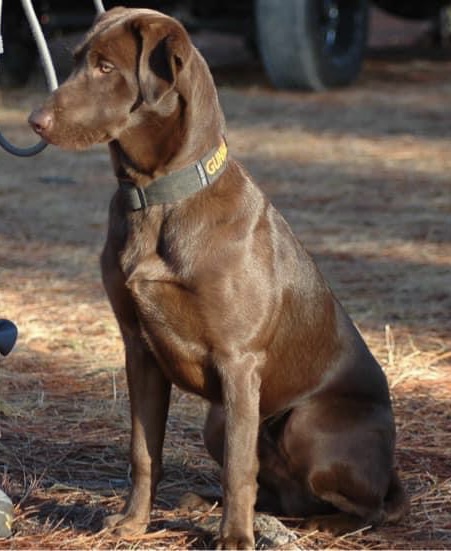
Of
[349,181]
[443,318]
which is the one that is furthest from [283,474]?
[349,181]

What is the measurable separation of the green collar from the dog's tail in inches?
40.9

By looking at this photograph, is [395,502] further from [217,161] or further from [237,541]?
[217,161]

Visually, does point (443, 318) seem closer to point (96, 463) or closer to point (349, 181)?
point (96, 463)

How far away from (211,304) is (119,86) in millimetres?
606

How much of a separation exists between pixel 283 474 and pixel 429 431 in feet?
3.15

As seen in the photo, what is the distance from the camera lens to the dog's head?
3.27 m

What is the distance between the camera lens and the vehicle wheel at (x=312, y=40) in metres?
11.3

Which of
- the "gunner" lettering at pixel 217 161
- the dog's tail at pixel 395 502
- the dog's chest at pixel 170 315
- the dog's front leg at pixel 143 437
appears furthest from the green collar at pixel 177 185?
the dog's tail at pixel 395 502

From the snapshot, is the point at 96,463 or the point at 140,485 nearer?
the point at 140,485

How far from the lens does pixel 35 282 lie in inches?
259

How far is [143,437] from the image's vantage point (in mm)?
3617

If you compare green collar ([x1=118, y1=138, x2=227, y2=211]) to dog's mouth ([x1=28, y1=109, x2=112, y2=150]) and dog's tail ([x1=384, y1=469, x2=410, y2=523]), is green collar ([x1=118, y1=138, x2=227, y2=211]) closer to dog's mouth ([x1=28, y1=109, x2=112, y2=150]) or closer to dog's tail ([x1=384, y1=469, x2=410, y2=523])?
dog's mouth ([x1=28, y1=109, x2=112, y2=150])

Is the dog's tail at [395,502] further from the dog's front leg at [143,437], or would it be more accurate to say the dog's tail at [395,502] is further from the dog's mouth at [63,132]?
the dog's mouth at [63,132]

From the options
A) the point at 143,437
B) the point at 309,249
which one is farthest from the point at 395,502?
the point at 309,249
